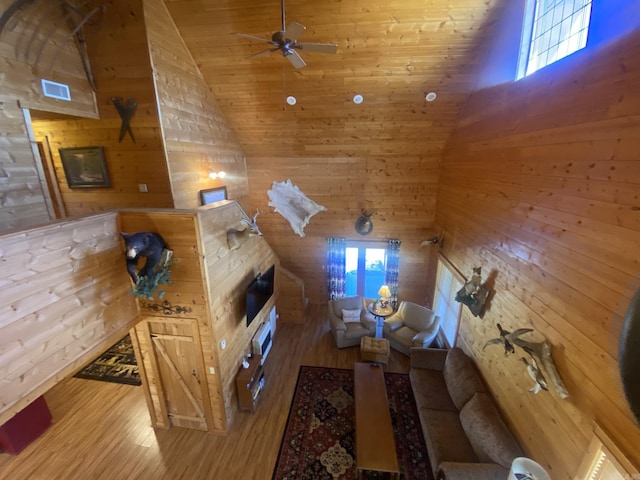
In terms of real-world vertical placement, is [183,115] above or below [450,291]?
above

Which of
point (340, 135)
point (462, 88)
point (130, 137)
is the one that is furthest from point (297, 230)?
point (462, 88)

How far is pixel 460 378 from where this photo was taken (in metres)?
3.89

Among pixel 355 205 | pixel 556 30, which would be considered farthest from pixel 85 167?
pixel 556 30

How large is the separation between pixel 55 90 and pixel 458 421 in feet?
22.2

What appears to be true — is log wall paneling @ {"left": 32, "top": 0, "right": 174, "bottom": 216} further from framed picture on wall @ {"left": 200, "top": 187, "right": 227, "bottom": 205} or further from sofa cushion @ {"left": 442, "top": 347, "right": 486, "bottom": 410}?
sofa cushion @ {"left": 442, "top": 347, "right": 486, "bottom": 410}

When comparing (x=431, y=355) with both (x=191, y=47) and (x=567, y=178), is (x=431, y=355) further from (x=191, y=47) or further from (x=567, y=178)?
(x=191, y=47)

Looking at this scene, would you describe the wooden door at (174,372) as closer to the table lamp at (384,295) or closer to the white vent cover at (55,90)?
the white vent cover at (55,90)

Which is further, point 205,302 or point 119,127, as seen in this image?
point 119,127

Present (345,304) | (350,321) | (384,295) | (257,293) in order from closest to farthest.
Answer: (257,293)
(384,295)
(350,321)
(345,304)

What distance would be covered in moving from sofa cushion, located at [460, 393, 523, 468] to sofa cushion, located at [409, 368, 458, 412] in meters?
0.43

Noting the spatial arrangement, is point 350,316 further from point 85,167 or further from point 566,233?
point 85,167

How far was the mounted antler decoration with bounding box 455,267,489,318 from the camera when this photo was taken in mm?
3727

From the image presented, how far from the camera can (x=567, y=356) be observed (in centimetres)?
229

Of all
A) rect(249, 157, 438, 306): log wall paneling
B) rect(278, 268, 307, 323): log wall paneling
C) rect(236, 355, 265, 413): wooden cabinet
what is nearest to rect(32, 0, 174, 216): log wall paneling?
rect(249, 157, 438, 306): log wall paneling
